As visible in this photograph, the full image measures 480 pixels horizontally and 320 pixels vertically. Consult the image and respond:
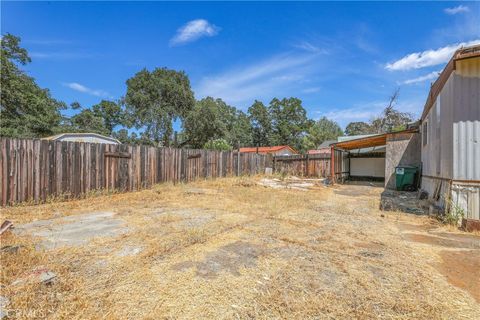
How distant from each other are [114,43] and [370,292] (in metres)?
12.3

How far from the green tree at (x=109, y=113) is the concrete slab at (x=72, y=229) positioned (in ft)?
99.7

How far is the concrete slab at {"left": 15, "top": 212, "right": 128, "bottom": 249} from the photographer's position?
10.6 feet

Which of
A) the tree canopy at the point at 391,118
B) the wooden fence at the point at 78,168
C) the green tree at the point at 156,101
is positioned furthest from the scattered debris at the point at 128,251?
the tree canopy at the point at 391,118

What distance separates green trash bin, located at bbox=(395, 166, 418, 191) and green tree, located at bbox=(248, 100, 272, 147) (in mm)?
28651

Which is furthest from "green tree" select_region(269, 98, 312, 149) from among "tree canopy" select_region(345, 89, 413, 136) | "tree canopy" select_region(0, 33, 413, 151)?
"tree canopy" select_region(345, 89, 413, 136)

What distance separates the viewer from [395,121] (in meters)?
25.3

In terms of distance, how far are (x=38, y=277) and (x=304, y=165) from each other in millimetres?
14272

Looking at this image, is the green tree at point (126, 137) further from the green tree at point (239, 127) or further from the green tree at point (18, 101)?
the green tree at point (239, 127)

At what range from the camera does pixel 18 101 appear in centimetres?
1634

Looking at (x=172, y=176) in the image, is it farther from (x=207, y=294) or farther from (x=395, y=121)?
(x=395, y=121)

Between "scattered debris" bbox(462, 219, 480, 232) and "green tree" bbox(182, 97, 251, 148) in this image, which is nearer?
"scattered debris" bbox(462, 219, 480, 232)

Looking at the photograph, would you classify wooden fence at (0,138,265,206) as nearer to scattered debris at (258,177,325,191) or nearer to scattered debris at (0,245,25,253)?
scattered debris at (258,177,325,191)

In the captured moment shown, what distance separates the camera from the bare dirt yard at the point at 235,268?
69.7 inches

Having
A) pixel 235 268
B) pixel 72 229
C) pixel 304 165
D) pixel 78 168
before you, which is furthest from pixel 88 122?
pixel 235 268
